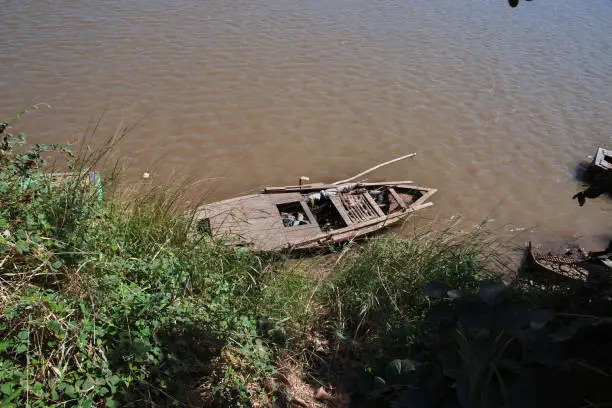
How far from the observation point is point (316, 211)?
649cm

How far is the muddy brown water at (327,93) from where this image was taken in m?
7.82

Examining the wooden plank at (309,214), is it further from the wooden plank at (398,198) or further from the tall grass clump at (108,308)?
the tall grass clump at (108,308)

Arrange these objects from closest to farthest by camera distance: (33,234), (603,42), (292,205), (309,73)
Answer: (33,234)
(292,205)
(309,73)
(603,42)

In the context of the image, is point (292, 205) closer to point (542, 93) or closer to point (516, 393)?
point (516, 393)

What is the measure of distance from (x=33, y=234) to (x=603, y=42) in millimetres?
13827

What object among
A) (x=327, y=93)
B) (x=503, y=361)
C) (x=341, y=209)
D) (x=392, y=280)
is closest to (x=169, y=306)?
(x=392, y=280)

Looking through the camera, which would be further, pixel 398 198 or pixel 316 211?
pixel 398 198

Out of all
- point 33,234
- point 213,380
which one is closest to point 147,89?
point 33,234

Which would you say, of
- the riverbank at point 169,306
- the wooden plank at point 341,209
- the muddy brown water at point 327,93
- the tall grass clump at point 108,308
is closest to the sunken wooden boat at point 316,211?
the wooden plank at point 341,209

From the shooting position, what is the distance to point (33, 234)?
2.92 meters

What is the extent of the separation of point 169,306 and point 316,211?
12.3 ft

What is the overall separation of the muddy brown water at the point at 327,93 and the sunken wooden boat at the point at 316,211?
2.60ft

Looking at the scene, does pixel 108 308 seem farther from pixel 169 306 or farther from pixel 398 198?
pixel 398 198

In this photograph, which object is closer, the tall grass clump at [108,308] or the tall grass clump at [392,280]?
the tall grass clump at [108,308]
